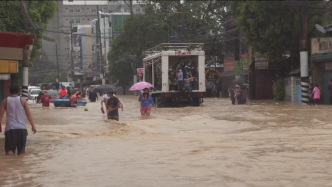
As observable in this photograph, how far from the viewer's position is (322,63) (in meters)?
30.4

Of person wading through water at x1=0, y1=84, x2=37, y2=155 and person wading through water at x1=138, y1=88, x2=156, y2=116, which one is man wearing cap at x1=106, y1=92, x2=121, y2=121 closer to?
person wading through water at x1=138, y1=88, x2=156, y2=116

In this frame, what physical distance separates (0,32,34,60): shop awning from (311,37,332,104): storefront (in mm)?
19780

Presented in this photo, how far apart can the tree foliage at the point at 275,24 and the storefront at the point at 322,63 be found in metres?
1.59

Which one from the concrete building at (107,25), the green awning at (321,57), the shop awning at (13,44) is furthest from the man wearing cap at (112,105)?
the concrete building at (107,25)

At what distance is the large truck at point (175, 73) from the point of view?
90.0 feet

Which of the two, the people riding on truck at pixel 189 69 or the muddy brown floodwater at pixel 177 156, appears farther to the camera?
the people riding on truck at pixel 189 69

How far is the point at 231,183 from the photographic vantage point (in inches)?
307

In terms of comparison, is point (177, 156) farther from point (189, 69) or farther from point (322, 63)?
point (322, 63)

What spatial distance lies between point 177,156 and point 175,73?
17.6 m

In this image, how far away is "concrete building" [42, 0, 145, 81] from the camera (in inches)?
4279

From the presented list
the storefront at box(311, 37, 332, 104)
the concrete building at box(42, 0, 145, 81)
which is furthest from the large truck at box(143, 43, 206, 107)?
the concrete building at box(42, 0, 145, 81)

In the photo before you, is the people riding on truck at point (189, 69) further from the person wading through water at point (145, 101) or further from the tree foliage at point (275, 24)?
the person wading through water at point (145, 101)

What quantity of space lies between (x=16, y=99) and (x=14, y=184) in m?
2.90

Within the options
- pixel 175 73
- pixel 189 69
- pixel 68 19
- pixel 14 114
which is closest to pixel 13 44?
pixel 14 114
